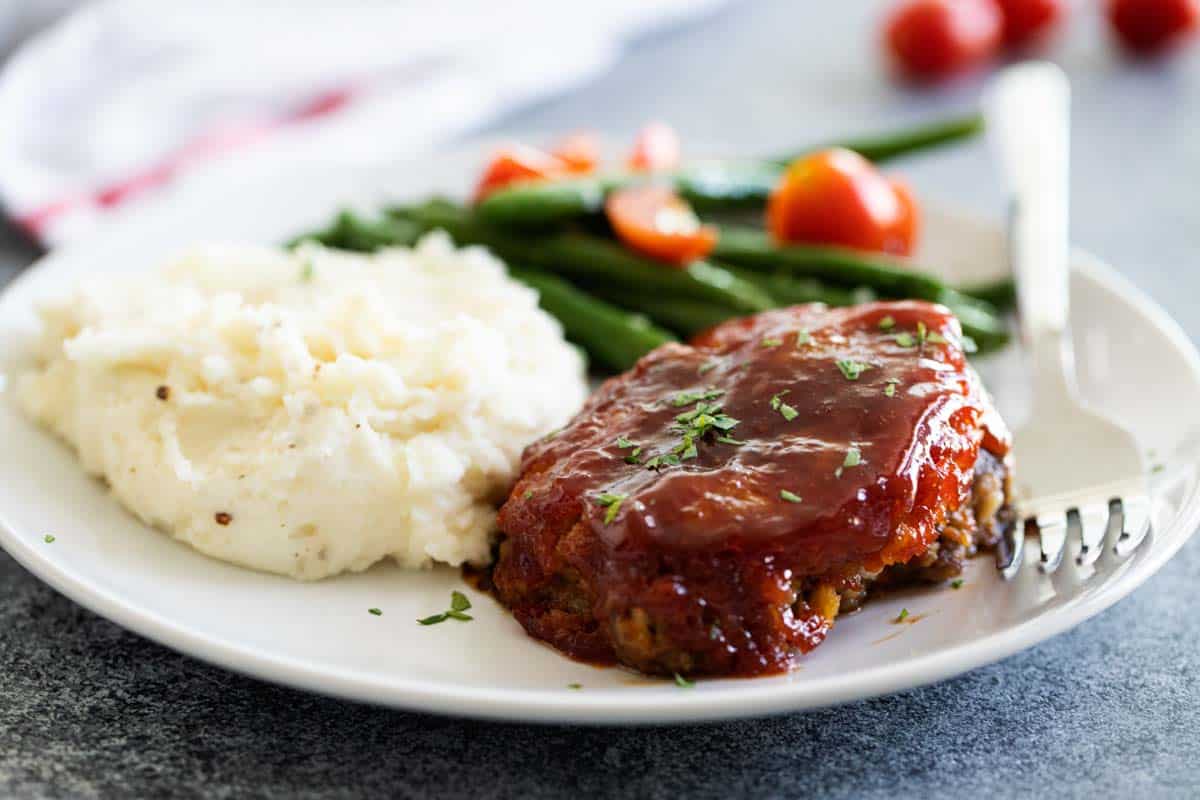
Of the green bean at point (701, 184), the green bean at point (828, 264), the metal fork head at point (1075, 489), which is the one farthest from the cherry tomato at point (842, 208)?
the metal fork head at point (1075, 489)

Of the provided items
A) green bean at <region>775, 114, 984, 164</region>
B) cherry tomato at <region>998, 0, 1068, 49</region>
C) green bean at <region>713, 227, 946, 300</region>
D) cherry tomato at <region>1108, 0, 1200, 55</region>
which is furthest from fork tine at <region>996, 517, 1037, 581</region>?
cherry tomato at <region>998, 0, 1068, 49</region>

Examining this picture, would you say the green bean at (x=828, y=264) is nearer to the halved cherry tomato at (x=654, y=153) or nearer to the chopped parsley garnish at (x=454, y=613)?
the halved cherry tomato at (x=654, y=153)

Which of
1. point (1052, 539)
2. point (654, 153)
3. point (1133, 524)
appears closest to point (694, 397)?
point (1052, 539)

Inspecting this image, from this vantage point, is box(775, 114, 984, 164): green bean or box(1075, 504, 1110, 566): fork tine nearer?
box(1075, 504, 1110, 566): fork tine

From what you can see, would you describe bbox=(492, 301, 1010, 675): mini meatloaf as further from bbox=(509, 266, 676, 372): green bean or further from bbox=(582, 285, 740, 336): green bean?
bbox=(582, 285, 740, 336): green bean

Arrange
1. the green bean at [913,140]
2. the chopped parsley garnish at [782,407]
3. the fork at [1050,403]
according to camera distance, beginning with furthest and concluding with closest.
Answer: the green bean at [913,140] < the fork at [1050,403] < the chopped parsley garnish at [782,407]

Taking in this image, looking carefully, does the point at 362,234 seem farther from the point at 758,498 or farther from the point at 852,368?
the point at 758,498
